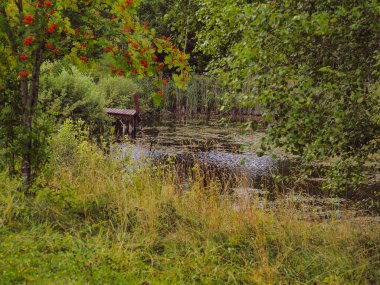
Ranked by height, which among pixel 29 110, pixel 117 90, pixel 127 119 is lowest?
pixel 127 119

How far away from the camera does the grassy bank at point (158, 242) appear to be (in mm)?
4633

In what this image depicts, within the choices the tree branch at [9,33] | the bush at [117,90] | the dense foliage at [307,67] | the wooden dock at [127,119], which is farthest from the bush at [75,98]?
the dense foliage at [307,67]

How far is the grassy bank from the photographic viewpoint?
4.63 meters

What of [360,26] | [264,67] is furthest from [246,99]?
[360,26]

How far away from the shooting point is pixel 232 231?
5.89 m

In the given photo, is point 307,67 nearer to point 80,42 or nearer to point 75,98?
point 80,42

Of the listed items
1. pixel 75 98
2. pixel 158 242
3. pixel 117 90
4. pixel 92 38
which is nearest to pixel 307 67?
pixel 158 242

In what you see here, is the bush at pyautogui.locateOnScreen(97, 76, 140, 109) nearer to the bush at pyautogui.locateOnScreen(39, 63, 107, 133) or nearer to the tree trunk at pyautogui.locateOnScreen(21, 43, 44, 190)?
the bush at pyautogui.locateOnScreen(39, 63, 107, 133)

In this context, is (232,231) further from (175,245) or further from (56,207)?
(56,207)

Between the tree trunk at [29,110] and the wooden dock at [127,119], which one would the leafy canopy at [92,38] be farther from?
the wooden dock at [127,119]

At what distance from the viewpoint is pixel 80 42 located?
20.0 feet

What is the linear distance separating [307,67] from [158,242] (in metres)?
2.53

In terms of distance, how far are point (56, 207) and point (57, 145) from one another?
3695mm

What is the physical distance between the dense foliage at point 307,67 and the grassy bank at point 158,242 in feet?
4.14
